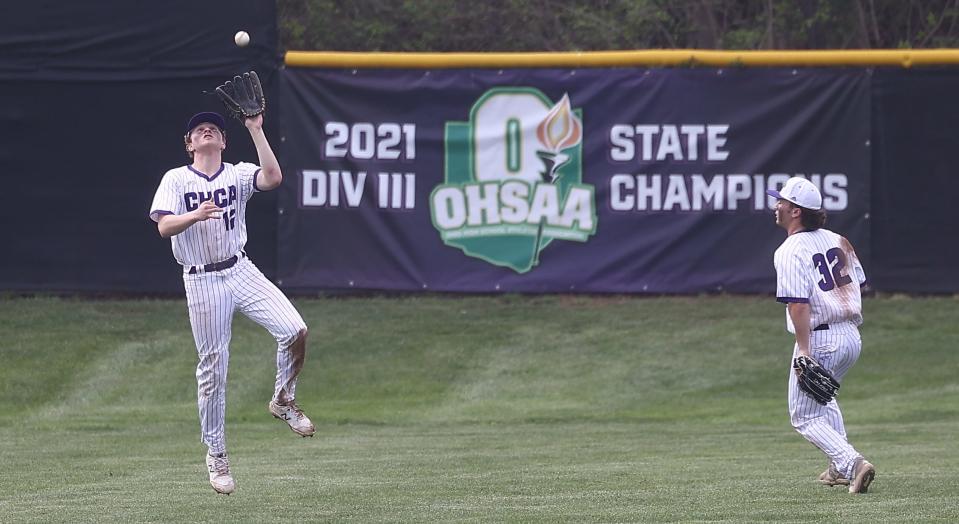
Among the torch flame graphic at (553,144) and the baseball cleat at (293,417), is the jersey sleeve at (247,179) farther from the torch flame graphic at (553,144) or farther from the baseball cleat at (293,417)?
the torch flame graphic at (553,144)

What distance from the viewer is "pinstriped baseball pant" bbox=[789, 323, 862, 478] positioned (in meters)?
8.41

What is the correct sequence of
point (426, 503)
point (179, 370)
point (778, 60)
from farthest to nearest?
point (778, 60) → point (179, 370) → point (426, 503)

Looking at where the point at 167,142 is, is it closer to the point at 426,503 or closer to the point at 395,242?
the point at 395,242

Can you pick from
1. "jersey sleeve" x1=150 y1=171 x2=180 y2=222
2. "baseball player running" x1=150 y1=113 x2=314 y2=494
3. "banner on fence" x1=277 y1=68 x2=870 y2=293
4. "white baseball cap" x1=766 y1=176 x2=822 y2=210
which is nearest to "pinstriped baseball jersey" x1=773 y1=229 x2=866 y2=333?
"white baseball cap" x1=766 y1=176 x2=822 y2=210

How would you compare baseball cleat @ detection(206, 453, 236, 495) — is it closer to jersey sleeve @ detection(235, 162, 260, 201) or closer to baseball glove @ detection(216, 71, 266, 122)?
jersey sleeve @ detection(235, 162, 260, 201)

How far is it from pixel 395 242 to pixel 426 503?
823 centimetres

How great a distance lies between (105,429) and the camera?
13016 millimetres

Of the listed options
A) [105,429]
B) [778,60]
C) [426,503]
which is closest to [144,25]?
[105,429]

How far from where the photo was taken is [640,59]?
16.2 meters

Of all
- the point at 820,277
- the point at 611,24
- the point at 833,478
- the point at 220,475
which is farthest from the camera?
the point at 611,24

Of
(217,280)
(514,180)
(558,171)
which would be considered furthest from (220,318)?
(558,171)

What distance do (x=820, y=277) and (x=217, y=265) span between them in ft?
10.3

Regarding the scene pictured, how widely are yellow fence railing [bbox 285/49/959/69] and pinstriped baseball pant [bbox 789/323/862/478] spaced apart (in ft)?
26.1

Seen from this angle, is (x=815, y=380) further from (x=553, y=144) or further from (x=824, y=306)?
(x=553, y=144)
